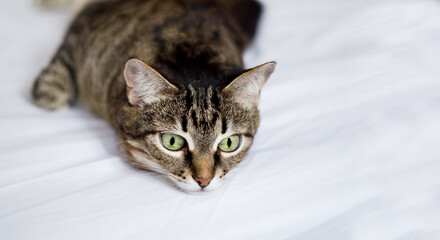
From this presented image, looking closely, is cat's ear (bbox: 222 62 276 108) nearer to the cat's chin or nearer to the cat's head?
the cat's head

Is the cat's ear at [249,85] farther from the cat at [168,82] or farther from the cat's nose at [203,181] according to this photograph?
the cat's nose at [203,181]

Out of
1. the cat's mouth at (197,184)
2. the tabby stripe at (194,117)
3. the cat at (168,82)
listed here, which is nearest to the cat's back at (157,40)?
the cat at (168,82)

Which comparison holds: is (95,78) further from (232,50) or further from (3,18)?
(3,18)

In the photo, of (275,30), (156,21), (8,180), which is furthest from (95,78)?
(275,30)

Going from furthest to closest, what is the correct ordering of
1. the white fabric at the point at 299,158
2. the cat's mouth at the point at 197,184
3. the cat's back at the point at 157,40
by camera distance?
the cat's back at the point at 157,40 < the cat's mouth at the point at 197,184 < the white fabric at the point at 299,158

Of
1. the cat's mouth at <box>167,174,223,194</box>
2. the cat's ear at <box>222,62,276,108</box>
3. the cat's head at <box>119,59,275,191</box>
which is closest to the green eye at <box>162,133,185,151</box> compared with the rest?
the cat's head at <box>119,59,275,191</box>

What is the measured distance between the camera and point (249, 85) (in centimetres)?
131

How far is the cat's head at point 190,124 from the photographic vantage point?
4.05 ft

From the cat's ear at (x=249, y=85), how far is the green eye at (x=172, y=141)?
22cm

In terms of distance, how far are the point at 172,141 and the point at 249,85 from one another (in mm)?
330

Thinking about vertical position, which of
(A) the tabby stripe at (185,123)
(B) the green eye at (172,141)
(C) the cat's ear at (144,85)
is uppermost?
(C) the cat's ear at (144,85)

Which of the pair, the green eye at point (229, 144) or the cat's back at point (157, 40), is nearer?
the green eye at point (229, 144)

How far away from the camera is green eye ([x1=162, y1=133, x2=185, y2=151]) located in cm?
127

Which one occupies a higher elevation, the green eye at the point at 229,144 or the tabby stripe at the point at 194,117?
the tabby stripe at the point at 194,117
